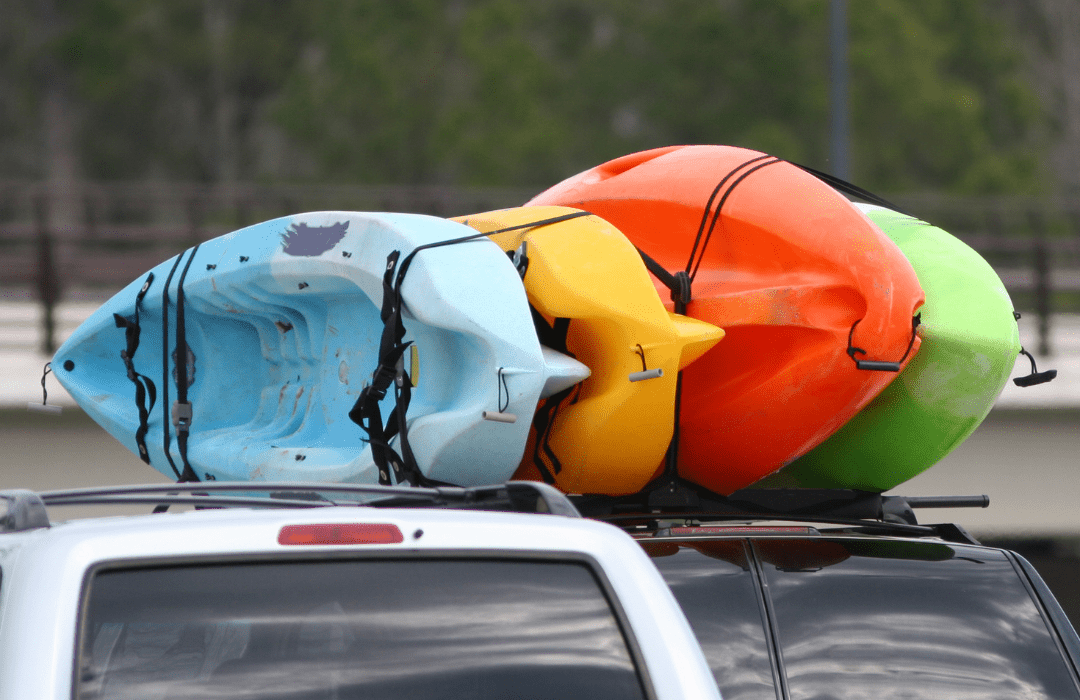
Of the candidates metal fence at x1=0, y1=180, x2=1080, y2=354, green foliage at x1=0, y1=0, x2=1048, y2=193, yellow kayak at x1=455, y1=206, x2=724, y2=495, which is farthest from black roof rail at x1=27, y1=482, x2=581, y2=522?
green foliage at x1=0, y1=0, x2=1048, y2=193

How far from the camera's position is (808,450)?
3.79 metres

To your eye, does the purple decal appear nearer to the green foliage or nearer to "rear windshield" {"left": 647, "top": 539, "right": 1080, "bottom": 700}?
"rear windshield" {"left": 647, "top": 539, "right": 1080, "bottom": 700}

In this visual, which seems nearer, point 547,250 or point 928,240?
point 547,250

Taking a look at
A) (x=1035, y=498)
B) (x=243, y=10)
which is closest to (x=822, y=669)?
(x=1035, y=498)

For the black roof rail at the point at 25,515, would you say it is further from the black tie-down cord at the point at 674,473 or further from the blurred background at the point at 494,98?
the blurred background at the point at 494,98

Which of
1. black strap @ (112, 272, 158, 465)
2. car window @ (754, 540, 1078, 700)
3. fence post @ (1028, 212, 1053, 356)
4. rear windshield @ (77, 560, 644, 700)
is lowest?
fence post @ (1028, 212, 1053, 356)

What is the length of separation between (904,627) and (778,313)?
1.05 meters

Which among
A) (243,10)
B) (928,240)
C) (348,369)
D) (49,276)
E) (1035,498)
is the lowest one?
(1035,498)

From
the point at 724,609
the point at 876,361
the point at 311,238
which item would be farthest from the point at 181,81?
the point at 724,609

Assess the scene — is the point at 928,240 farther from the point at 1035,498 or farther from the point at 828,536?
the point at 1035,498

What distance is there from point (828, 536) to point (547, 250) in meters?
1.05

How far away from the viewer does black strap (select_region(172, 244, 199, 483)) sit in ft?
14.3

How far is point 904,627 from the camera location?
2930mm

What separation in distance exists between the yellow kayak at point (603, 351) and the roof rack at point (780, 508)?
66 millimetres
